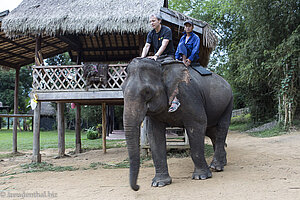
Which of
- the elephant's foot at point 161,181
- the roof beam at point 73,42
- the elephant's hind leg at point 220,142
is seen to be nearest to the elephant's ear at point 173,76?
the elephant's foot at point 161,181

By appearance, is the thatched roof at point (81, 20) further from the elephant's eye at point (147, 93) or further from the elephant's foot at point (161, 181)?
the elephant's foot at point (161, 181)

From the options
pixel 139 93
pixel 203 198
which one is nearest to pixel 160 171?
pixel 203 198

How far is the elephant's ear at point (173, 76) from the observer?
Result: 4.13 metres

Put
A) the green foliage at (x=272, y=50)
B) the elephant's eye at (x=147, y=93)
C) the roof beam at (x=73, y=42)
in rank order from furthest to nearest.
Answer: the green foliage at (x=272, y=50) → the roof beam at (x=73, y=42) → the elephant's eye at (x=147, y=93)

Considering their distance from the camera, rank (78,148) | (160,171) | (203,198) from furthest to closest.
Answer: (78,148) < (160,171) < (203,198)

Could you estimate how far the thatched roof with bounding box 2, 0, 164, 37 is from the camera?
7691 mm

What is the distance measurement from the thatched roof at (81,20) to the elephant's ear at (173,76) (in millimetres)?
3544

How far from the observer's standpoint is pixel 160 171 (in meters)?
4.38

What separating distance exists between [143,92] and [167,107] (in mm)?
629

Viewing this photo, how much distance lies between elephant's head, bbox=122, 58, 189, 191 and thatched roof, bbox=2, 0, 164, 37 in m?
3.71

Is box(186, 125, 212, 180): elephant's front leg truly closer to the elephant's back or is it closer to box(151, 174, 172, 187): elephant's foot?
box(151, 174, 172, 187): elephant's foot

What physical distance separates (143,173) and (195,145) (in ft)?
5.40

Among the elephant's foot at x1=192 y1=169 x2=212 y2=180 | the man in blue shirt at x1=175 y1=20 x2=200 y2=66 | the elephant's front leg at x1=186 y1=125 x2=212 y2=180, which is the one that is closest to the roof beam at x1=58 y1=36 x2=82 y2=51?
the man in blue shirt at x1=175 y1=20 x2=200 y2=66

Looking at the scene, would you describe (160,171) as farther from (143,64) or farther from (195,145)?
(143,64)
